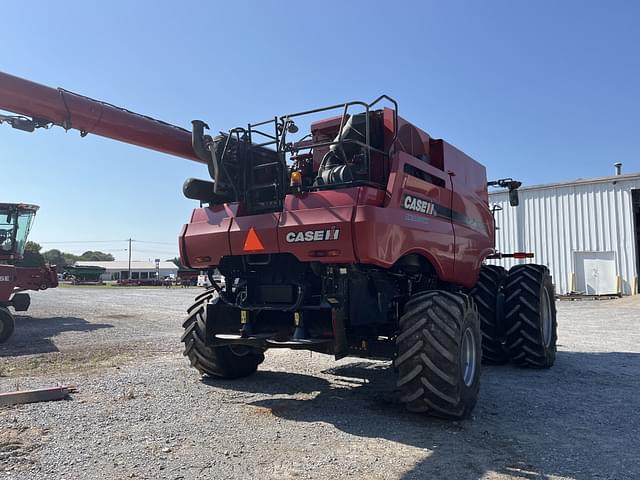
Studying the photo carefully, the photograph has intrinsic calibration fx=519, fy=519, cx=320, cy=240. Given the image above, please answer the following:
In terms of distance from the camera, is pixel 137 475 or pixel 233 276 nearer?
pixel 137 475

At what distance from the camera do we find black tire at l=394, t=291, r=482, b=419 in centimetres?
500

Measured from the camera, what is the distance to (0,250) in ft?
48.5

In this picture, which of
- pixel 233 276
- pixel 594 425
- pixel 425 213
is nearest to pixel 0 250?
pixel 233 276

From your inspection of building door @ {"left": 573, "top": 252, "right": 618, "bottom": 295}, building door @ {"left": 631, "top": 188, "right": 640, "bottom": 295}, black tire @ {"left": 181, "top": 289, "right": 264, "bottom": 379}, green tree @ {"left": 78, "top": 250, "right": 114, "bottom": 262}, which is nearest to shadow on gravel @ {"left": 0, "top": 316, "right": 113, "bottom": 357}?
black tire @ {"left": 181, "top": 289, "right": 264, "bottom": 379}

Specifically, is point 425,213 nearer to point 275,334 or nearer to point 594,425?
point 275,334

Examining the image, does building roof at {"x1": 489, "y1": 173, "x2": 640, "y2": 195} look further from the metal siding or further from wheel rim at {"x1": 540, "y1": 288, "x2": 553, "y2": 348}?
wheel rim at {"x1": 540, "y1": 288, "x2": 553, "y2": 348}

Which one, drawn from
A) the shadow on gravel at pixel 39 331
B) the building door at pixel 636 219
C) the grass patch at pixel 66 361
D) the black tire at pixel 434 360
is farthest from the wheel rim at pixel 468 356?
the building door at pixel 636 219

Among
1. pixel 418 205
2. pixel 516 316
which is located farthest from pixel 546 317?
pixel 418 205

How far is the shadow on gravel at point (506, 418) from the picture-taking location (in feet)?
13.2

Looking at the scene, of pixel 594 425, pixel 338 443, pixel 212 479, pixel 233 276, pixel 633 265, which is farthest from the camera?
pixel 633 265

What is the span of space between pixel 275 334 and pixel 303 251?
1.05 m

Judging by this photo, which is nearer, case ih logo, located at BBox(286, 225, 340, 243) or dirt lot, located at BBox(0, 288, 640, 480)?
dirt lot, located at BBox(0, 288, 640, 480)

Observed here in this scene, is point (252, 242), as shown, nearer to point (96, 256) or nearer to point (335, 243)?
point (335, 243)

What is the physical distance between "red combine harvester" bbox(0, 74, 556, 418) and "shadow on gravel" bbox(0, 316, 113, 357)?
16.0 feet
